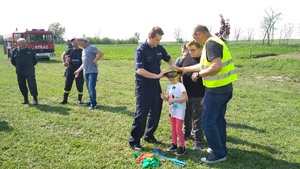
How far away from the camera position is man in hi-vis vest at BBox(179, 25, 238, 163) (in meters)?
3.70

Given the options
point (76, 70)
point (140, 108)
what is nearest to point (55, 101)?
point (76, 70)

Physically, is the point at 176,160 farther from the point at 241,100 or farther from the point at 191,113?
the point at 241,100

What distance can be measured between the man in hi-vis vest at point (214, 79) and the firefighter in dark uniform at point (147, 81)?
711mm

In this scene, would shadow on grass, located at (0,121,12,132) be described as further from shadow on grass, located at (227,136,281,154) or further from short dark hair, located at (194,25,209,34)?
shadow on grass, located at (227,136,281,154)

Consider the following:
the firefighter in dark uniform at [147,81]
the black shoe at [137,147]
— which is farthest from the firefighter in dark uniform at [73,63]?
the black shoe at [137,147]

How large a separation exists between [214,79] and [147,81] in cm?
117

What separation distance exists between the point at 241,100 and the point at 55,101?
5.77m

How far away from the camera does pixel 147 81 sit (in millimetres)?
4566

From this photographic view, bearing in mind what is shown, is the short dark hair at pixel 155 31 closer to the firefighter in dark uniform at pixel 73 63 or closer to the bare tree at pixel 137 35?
the firefighter in dark uniform at pixel 73 63

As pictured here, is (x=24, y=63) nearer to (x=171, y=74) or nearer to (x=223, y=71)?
(x=171, y=74)

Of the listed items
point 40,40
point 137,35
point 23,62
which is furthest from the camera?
point 137,35

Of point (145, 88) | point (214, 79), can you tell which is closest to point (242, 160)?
point (214, 79)

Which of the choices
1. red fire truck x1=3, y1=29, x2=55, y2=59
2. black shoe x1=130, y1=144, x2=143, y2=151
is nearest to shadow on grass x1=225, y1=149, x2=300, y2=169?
black shoe x1=130, y1=144, x2=143, y2=151

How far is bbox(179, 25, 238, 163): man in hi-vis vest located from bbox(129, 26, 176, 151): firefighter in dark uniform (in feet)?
2.33
